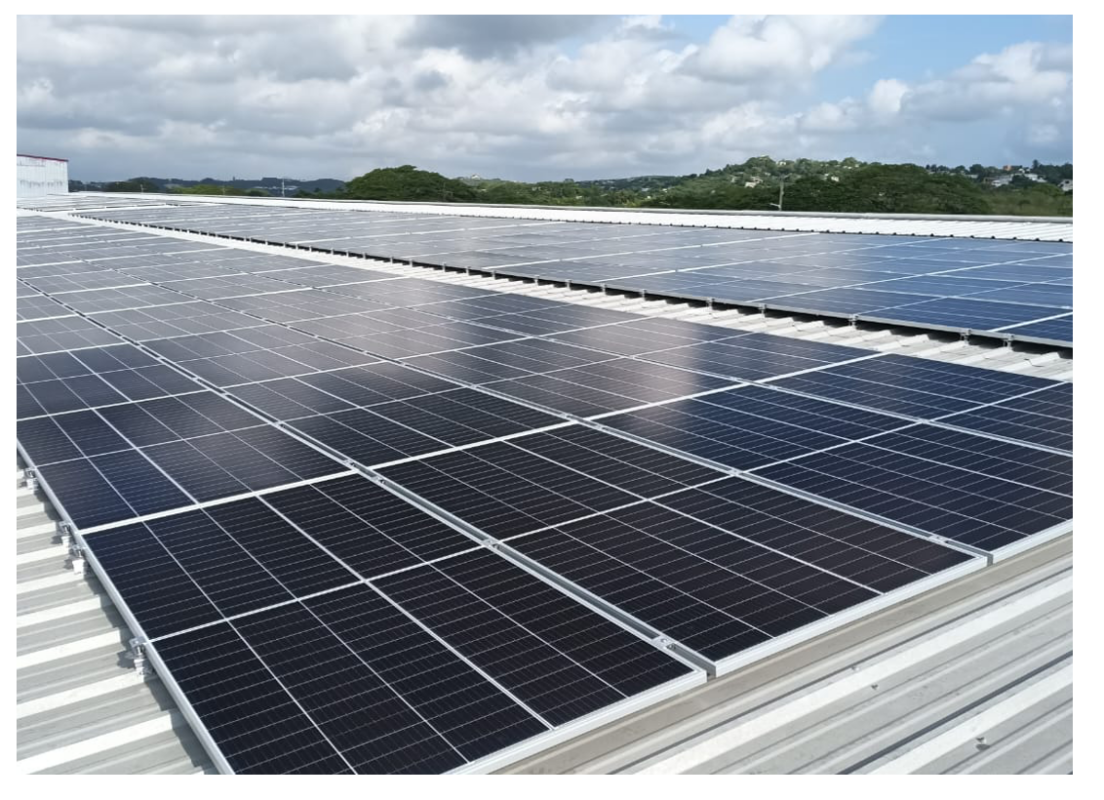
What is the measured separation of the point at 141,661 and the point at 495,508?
437 cm

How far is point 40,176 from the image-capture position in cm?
11969

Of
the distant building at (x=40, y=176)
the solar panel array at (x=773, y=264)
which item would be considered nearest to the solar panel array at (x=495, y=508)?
the solar panel array at (x=773, y=264)

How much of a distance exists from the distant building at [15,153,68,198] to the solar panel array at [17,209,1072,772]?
112 meters

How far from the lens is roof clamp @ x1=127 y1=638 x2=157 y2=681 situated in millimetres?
9203

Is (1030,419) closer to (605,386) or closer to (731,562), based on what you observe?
(605,386)

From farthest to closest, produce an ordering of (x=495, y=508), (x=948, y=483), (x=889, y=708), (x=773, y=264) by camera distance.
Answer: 1. (x=773, y=264)
2. (x=948, y=483)
3. (x=495, y=508)
4. (x=889, y=708)

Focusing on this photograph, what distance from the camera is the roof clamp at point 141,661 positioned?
920 centimetres

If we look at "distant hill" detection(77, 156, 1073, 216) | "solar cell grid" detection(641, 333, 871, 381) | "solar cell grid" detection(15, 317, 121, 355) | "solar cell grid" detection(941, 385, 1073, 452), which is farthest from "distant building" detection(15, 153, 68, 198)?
"solar cell grid" detection(941, 385, 1073, 452)

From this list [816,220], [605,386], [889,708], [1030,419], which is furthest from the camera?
[816,220]

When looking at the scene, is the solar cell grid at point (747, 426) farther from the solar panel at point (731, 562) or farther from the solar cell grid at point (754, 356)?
the solar cell grid at point (754, 356)

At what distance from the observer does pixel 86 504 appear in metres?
12.4

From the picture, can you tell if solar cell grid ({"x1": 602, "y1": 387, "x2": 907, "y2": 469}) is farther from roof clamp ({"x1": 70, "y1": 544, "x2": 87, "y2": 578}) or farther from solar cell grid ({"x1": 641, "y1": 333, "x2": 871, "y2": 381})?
roof clamp ({"x1": 70, "y1": 544, "x2": 87, "y2": 578})

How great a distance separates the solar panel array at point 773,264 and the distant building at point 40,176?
77.8 meters

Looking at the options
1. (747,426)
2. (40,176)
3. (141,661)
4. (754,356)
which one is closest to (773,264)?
(754,356)
